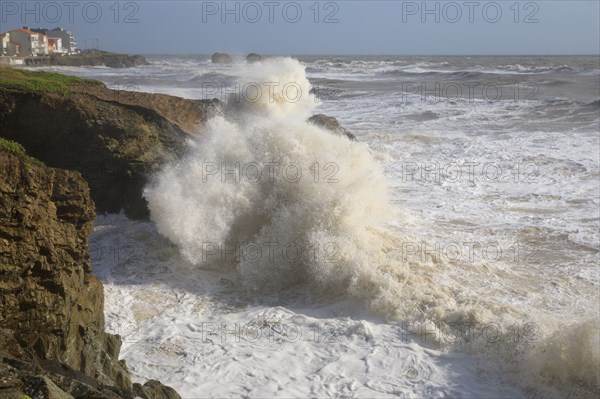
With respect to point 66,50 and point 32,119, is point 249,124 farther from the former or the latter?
point 66,50

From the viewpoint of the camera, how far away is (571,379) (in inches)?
220

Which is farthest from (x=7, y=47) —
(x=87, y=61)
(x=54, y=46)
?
(x=54, y=46)

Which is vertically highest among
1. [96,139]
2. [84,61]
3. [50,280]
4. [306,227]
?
[84,61]

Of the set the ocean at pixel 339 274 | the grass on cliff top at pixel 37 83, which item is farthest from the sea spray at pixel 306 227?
the grass on cliff top at pixel 37 83

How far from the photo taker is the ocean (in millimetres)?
5777

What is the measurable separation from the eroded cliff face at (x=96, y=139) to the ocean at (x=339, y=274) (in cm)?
36

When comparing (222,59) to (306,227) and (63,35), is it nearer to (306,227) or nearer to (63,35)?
(63,35)

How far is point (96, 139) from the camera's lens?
30.0 feet

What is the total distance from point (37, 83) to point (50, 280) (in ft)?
18.4

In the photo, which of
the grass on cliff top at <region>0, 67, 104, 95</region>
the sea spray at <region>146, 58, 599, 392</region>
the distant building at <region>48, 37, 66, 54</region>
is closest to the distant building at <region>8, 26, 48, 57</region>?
the distant building at <region>48, 37, 66, 54</region>

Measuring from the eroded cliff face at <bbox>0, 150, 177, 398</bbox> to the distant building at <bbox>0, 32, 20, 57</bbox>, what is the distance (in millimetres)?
80296

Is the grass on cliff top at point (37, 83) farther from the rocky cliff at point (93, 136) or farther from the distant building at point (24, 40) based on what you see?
the distant building at point (24, 40)

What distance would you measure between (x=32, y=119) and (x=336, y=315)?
545 cm

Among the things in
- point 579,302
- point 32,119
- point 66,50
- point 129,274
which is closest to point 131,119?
point 32,119
